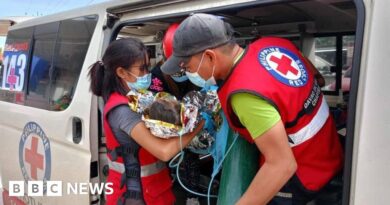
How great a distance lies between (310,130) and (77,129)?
1.52m

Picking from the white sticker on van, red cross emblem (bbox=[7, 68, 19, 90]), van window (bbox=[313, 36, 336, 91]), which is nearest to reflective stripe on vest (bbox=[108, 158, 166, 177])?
van window (bbox=[313, 36, 336, 91])

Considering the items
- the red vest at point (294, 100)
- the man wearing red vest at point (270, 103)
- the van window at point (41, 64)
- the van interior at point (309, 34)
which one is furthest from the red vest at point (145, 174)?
the van window at point (41, 64)

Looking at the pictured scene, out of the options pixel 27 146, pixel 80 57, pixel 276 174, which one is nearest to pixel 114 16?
pixel 80 57

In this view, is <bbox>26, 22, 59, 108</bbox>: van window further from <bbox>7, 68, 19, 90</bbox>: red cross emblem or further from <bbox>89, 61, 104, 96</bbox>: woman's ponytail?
<bbox>89, 61, 104, 96</bbox>: woman's ponytail

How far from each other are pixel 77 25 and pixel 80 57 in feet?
0.78

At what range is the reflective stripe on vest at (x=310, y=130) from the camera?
1335 mm

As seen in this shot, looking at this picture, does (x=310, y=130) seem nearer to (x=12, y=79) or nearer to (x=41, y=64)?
(x=41, y=64)

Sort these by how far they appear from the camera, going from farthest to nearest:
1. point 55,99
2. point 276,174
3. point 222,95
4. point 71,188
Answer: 1. point 55,99
2. point 71,188
3. point 222,95
4. point 276,174

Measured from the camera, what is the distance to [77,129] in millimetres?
2346

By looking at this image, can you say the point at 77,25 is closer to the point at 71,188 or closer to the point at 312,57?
the point at 71,188

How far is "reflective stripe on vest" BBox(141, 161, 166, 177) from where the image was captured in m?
1.86

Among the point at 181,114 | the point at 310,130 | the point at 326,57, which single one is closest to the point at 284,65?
the point at 310,130

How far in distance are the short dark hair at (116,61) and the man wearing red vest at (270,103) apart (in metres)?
0.40

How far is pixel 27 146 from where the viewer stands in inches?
108
